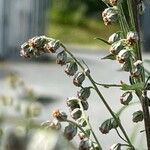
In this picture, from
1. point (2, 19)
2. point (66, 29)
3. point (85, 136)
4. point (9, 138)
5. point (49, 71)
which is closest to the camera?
point (85, 136)

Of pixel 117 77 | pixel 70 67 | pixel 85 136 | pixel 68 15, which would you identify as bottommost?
pixel 85 136

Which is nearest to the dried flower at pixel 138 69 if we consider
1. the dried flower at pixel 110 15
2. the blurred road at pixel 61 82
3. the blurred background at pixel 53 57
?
the dried flower at pixel 110 15

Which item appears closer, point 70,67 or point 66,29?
point 70,67

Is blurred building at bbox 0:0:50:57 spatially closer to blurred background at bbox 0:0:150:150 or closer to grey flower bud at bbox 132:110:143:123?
blurred background at bbox 0:0:150:150

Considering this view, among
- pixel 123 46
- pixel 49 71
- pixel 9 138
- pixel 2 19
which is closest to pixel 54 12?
pixel 2 19

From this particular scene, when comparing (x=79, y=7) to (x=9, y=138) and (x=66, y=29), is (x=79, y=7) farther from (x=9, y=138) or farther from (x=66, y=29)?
(x=9, y=138)

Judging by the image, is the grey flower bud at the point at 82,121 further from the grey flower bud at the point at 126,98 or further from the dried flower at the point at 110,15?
the dried flower at the point at 110,15

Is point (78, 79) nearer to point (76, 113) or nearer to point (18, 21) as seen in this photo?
point (76, 113)
